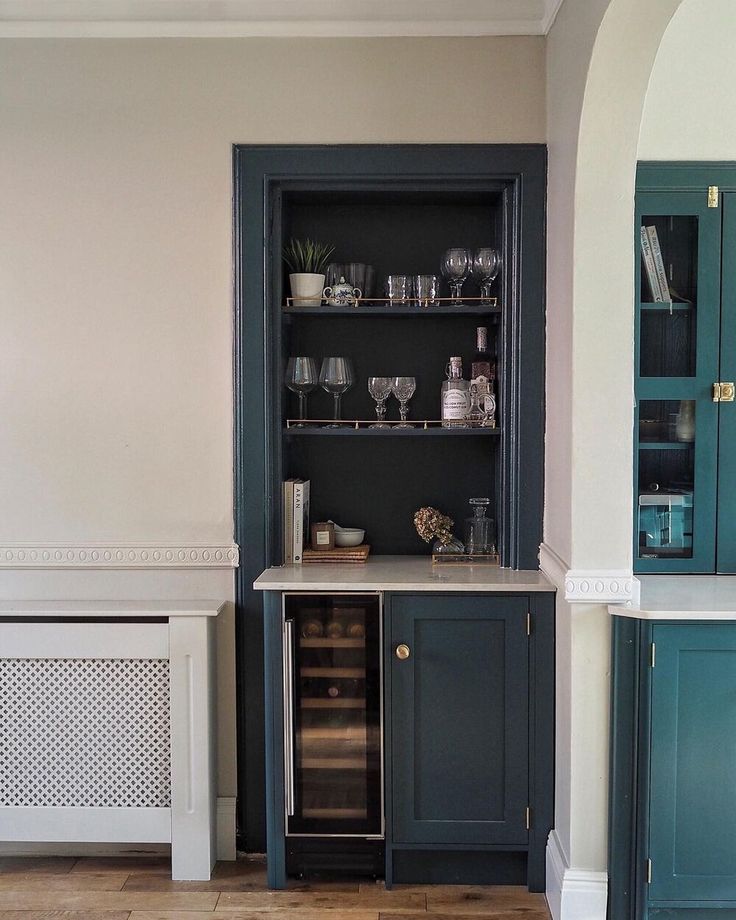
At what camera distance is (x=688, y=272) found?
9.23 feet

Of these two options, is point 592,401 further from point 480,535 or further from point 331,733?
point 331,733

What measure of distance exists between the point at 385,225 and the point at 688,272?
1.05 metres

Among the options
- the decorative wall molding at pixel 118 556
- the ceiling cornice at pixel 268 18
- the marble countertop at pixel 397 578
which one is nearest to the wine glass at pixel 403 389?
the marble countertop at pixel 397 578

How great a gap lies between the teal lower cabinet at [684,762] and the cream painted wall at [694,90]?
148cm

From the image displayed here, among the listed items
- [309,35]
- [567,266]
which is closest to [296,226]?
[309,35]

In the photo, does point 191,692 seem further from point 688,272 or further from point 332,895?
point 688,272

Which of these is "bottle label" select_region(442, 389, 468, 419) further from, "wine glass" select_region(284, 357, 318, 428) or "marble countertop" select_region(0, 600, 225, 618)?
"marble countertop" select_region(0, 600, 225, 618)

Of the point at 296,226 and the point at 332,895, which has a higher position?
the point at 296,226

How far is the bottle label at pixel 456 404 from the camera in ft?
9.73

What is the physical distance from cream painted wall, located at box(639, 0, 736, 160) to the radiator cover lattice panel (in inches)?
90.6

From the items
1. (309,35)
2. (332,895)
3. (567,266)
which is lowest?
(332,895)

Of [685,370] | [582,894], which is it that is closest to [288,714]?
[582,894]

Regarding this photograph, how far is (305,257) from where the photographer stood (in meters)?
3.04

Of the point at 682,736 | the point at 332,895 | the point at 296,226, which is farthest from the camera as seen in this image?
the point at 296,226
